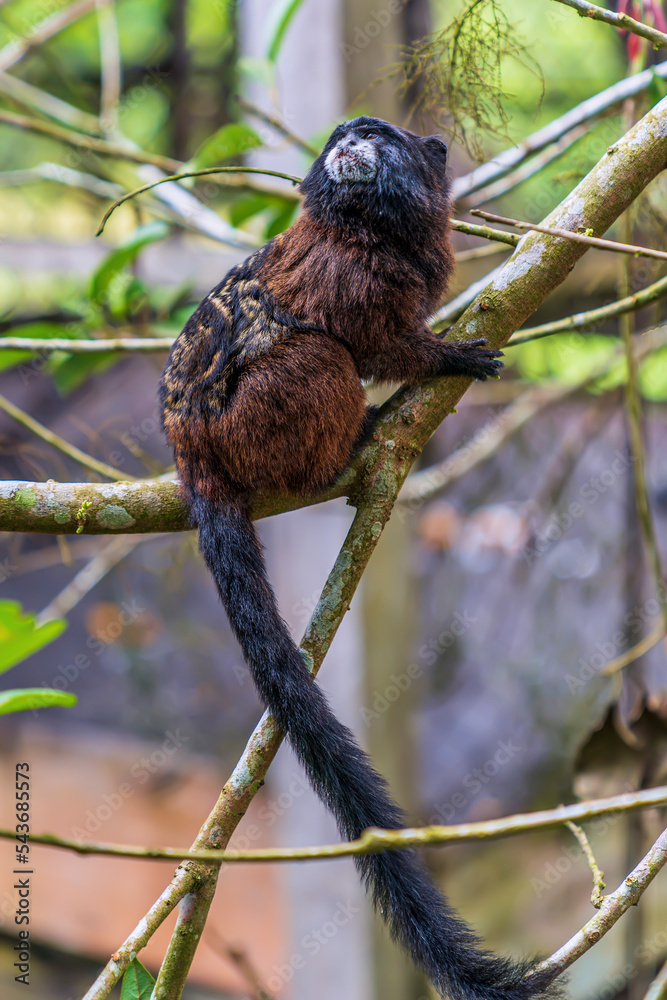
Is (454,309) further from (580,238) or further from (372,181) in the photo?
(580,238)

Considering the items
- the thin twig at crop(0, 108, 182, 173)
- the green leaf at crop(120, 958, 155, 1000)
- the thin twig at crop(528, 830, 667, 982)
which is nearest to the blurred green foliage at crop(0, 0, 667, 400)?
the thin twig at crop(0, 108, 182, 173)

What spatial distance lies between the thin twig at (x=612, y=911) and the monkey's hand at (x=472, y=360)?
870mm

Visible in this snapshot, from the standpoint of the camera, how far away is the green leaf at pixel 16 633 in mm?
1262

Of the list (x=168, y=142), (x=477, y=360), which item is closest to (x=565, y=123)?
(x=477, y=360)

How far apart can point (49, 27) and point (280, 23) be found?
4.79ft

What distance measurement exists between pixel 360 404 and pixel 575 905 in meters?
3.52

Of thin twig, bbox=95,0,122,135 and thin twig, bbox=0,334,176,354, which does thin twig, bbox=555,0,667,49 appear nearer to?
thin twig, bbox=0,334,176,354

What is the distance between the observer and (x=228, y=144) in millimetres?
2338

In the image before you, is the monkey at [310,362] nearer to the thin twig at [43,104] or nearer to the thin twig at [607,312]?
the thin twig at [607,312]

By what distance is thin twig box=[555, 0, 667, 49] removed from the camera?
1141 millimetres

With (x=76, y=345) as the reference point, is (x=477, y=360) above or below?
below

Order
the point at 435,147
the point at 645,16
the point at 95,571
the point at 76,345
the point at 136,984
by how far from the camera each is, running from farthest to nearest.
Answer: the point at 95,571 → the point at 76,345 → the point at 645,16 → the point at 435,147 → the point at 136,984

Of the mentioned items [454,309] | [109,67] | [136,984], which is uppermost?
[109,67]

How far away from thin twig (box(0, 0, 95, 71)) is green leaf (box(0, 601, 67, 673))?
2.73m
